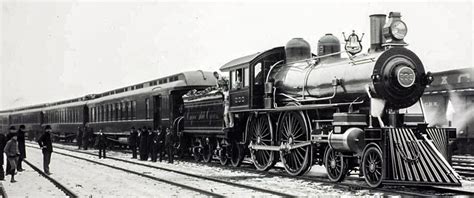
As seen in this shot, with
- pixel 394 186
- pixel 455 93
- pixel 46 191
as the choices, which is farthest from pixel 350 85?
pixel 455 93

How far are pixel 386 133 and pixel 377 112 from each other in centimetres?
75

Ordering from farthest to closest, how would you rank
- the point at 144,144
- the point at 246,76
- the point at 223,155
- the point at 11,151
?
1. the point at 144,144
2. the point at 223,155
3. the point at 246,76
4. the point at 11,151

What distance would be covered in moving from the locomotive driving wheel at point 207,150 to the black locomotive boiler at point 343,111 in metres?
2.20

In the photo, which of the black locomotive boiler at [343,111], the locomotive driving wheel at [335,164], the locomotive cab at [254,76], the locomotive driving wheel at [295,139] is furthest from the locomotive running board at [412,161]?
the locomotive cab at [254,76]

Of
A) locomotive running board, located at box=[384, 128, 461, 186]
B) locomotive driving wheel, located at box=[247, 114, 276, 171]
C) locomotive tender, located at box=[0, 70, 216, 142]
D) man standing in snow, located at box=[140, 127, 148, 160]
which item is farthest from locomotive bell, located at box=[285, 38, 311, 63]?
man standing in snow, located at box=[140, 127, 148, 160]

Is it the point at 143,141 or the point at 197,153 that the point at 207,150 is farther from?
the point at 143,141

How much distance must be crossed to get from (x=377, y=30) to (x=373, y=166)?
2811mm

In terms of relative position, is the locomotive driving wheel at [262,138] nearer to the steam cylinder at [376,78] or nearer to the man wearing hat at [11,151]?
the steam cylinder at [376,78]

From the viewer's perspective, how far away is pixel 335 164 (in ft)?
41.9

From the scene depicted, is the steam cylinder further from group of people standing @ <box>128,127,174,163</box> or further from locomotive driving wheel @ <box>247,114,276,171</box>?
group of people standing @ <box>128,127,174,163</box>

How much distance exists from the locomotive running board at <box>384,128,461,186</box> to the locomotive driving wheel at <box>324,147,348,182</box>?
1498 millimetres

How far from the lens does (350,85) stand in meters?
12.5

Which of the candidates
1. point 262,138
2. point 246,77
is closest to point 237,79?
point 246,77

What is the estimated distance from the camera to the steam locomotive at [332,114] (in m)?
11.2
